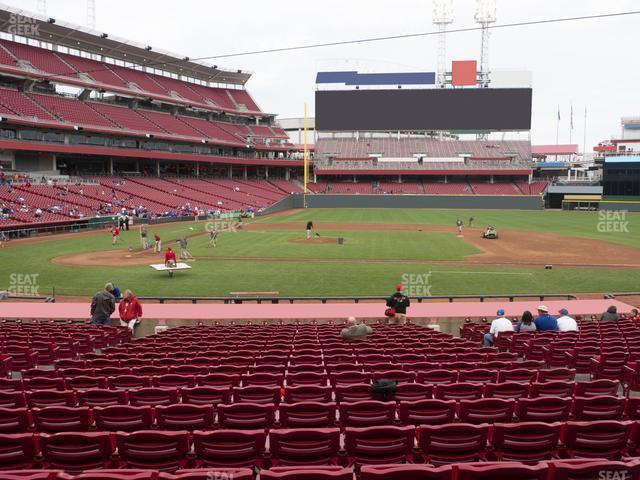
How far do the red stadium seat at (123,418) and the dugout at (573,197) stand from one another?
85.6m

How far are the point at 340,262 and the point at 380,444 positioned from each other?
81.9 ft

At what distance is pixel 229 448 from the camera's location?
16.0 feet

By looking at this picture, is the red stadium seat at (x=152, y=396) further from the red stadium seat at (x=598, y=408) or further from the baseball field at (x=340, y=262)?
the baseball field at (x=340, y=262)

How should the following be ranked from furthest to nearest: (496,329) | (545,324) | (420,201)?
(420,201)
(545,324)
(496,329)

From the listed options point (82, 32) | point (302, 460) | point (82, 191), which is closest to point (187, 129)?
point (82, 32)

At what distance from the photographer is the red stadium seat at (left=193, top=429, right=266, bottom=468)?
4.80m

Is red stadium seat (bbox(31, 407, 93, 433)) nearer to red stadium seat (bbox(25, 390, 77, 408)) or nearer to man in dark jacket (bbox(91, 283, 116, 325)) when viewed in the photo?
red stadium seat (bbox(25, 390, 77, 408))

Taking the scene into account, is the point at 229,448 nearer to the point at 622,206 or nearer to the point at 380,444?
the point at 380,444

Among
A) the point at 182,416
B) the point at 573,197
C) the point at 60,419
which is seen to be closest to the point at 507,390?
the point at 182,416

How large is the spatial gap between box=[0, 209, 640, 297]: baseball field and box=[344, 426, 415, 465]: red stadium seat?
16707mm

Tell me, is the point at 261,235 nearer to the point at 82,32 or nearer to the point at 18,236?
the point at 18,236

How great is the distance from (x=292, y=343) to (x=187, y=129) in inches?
2973

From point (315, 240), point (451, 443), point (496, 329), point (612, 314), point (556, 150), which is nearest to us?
point (451, 443)

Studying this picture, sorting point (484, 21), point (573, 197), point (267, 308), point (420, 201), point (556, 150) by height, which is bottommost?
point (267, 308)
